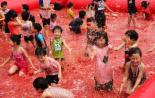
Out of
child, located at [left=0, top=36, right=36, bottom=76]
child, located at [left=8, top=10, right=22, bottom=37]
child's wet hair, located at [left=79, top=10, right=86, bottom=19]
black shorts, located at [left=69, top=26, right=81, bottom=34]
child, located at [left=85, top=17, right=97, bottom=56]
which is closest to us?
child, located at [left=0, top=36, right=36, bottom=76]

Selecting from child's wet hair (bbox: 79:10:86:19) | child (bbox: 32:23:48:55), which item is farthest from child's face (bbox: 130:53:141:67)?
child's wet hair (bbox: 79:10:86:19)

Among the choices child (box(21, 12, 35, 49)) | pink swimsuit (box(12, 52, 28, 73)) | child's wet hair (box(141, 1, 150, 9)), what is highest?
child's wet hair (box(141, 1, 150, 9))

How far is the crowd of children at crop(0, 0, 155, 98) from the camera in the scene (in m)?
7.29

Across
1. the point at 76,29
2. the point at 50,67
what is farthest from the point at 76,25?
the point at 50,67

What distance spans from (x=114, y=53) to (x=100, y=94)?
6.73ft

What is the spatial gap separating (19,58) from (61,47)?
93 cm

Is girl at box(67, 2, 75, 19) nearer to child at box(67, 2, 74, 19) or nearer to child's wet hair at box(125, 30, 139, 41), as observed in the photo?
child at box(67, 2, 74, 19)

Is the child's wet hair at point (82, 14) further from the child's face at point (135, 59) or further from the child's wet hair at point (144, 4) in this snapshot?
the child's face at point (135, 59)

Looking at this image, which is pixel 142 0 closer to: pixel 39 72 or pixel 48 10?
pixel 48 10

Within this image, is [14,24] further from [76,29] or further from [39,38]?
[76,29]

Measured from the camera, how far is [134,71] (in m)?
7.34

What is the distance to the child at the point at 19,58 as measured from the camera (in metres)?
9.05

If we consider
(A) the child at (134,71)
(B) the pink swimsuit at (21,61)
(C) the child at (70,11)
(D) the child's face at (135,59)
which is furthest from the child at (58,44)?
(C) the child at (70,11)

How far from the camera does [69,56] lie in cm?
991
